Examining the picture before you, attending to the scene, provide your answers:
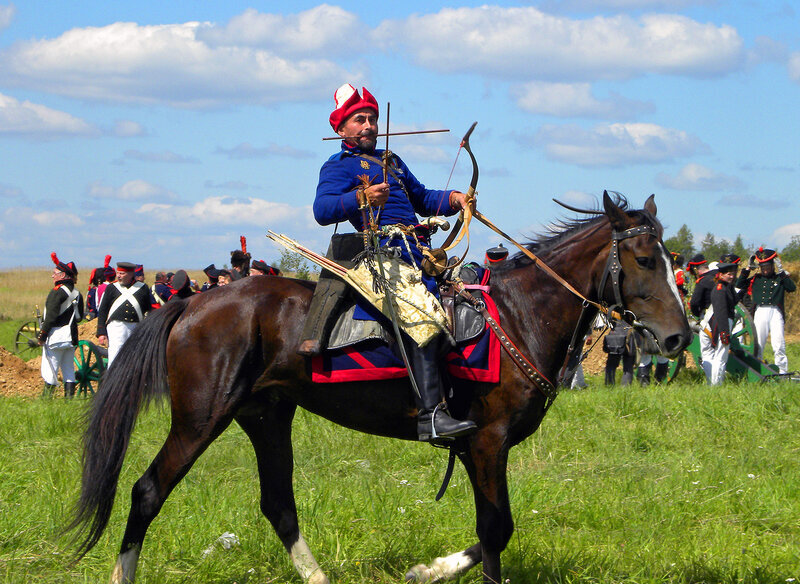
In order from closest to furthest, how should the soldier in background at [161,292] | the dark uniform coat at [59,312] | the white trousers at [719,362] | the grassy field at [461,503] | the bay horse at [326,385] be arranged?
the bay horse at [326,385], the grassy field at [461,503], the dark uniform coat at [59,312], the white trousers at [719,362], the soldier in background at [161,292]

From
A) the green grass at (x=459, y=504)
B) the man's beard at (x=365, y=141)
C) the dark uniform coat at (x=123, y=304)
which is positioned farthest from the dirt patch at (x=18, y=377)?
the man's beard at (x=365, y=141)

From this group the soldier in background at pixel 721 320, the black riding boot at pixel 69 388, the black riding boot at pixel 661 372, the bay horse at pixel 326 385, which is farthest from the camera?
the black riding boot at pixel 661 372

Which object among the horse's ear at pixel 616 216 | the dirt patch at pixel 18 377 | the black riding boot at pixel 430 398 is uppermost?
the horse's ear at pixel 616 216

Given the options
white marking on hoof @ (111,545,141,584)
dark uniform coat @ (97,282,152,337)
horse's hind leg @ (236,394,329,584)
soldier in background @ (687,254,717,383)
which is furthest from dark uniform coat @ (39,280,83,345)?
soldier in background @ (687,254,717,383)

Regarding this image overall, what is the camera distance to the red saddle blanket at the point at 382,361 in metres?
5.10

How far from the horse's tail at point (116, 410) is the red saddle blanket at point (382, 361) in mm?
1008

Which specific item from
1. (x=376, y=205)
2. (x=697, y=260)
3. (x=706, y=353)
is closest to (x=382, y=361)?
(x=376, y=205)

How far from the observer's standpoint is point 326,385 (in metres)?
5.20

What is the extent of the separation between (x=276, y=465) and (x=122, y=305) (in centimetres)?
812

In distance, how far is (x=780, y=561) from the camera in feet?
18.7

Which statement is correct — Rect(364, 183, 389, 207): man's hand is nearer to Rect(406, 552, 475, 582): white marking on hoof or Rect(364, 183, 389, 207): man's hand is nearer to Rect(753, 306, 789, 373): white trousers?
Rect(406, 552, 475, 582): white marking on hoof

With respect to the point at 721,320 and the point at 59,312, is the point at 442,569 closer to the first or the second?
the point at 59,312

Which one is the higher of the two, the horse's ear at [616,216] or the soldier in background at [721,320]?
the horse's ear at [616,216]

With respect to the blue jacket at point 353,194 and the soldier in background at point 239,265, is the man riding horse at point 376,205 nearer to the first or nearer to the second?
the blue jacket at point 353,194
